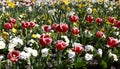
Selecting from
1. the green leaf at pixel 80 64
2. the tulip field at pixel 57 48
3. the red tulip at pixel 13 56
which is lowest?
the red tulip at pixel 13 56

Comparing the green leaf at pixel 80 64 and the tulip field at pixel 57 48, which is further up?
the tulip field at pixel 57 48

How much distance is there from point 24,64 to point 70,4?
5.79 meters

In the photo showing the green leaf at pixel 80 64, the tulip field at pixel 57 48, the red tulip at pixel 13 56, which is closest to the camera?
the red tulip at pixel 13 56

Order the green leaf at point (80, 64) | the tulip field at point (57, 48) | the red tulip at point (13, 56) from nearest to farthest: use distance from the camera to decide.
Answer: the red tulip at point (13, 56) < the tulip field at point (57, 48) < the green leaf at point (80, 64)

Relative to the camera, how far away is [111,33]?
5961mm

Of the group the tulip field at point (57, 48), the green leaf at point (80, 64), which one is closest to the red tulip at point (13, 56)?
the tulip field at point (57, 48)

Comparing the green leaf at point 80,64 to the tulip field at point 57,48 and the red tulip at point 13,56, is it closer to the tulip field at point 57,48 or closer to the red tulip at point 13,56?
the tulip field at point 57,48

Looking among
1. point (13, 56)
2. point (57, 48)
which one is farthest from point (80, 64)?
point (13, 56)

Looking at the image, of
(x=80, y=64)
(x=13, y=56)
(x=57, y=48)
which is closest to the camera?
(x=13, y=56)

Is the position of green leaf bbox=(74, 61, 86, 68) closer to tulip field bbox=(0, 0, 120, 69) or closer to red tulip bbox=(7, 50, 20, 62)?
tulip field bbox=(0, 0, 120, 69)

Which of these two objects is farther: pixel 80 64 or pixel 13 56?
pixel 80 64

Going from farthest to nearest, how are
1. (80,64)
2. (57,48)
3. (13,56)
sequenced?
1. (80,64)
2. (57,48)
3. (13,56)

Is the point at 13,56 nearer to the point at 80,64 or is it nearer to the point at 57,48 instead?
the point at 57,48

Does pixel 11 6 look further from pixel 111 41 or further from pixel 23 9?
pixel 111 41
